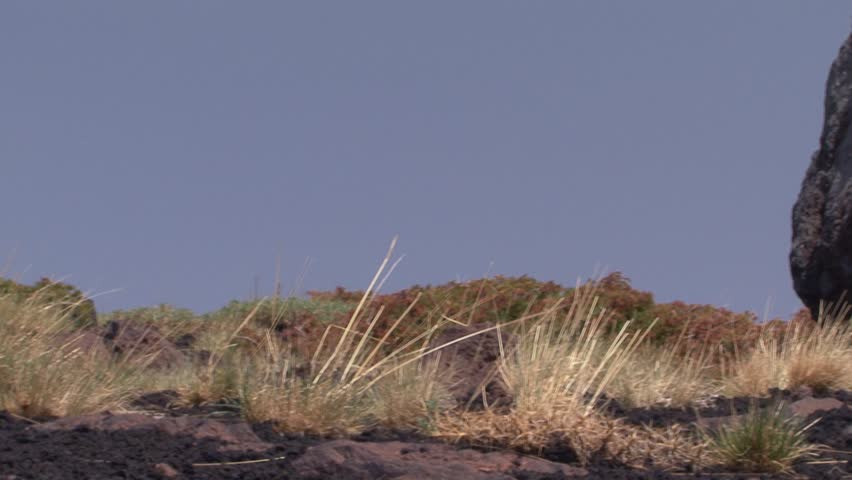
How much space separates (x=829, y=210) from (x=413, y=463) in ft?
24.3

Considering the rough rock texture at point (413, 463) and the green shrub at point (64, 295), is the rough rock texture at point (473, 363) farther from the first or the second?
the green shrub at point (64, 295)

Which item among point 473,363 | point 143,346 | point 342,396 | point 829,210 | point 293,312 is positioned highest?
point 829,210

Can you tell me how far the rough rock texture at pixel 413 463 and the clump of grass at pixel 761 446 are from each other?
92 cm

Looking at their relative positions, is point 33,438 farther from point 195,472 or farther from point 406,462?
point 406,462

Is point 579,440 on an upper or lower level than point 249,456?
upper

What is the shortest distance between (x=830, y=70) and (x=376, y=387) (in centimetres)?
701

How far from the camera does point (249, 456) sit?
5773 mm

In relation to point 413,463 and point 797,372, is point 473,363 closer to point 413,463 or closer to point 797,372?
point 797,372

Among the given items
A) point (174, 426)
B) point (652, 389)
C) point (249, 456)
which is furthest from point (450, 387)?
point (249, 456)

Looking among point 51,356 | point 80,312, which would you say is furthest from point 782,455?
point 80,312

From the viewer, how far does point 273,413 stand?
698cm

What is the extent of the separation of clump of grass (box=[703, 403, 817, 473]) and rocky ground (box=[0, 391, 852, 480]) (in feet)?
0.38

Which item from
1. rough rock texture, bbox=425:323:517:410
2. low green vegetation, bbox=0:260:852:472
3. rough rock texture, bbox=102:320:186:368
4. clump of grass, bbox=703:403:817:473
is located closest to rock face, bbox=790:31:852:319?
low green vegetation, bbox=0:260:852:472

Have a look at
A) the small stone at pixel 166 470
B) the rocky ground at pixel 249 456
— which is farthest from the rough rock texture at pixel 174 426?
the small stone at pixel 166 470
